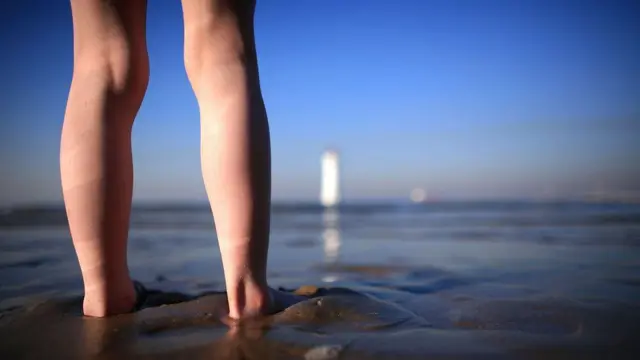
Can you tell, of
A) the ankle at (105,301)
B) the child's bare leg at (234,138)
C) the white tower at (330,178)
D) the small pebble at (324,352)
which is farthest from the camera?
the white tower at (330,178)

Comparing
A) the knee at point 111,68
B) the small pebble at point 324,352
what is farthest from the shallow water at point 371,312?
the knee at point 111,68

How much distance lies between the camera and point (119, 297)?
3.99 feet

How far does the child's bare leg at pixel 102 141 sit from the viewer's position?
113cm

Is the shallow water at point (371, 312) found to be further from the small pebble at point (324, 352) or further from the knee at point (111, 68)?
the knee at point (111, 68)

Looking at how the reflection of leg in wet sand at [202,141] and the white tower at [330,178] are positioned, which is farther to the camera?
the white tower at [330,178]

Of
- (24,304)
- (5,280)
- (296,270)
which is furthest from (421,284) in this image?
(5,280)

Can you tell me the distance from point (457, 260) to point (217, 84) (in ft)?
6.27

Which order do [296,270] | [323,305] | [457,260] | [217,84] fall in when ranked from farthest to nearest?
[457,260] → [296,270] → [323,305] → [217,84]

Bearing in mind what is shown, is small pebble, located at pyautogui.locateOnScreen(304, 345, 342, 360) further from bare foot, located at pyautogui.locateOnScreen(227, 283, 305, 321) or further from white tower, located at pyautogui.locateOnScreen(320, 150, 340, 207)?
white tower, located at pyautogui.locateOnScreen(320, 150, 340, 207)

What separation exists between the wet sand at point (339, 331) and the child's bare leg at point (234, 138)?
13 cm

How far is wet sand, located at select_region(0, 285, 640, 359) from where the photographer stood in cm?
96

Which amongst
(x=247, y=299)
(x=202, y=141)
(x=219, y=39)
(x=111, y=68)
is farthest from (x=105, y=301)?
(x=219, y=39)

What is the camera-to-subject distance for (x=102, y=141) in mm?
1133

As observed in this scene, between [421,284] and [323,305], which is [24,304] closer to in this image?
[323,305]
